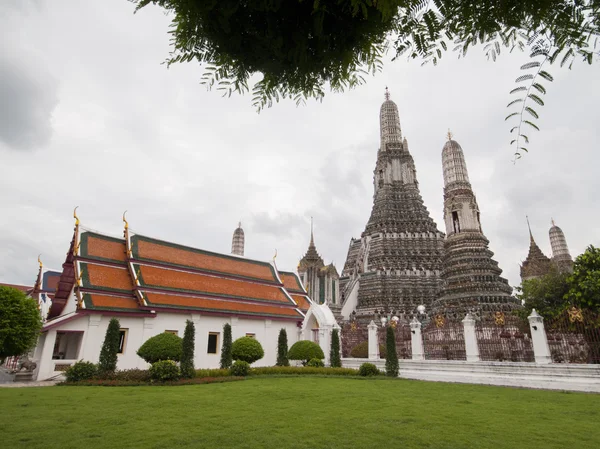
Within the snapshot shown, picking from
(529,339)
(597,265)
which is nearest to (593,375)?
(529,339)

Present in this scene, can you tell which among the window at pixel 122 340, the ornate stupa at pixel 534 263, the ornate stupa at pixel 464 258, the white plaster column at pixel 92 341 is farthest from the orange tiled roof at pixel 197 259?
the ornate stupa at pixel 534 263

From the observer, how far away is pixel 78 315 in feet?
47.9

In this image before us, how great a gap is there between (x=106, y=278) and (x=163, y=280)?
261 cm

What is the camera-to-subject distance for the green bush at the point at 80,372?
496 inches

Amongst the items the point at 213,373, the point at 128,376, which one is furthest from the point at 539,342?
the point at 128,376

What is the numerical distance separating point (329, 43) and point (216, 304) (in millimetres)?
18478

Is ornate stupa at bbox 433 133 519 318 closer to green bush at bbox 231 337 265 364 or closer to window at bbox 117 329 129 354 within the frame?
green bush at bbox 231 337 265 364

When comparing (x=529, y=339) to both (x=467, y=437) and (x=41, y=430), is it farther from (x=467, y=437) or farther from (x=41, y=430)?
(x=41, y=430)

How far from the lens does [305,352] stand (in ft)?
58.4

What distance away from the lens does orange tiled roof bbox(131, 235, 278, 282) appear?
19.4m

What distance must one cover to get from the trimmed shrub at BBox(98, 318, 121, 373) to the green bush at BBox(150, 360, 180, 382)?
1735 mm

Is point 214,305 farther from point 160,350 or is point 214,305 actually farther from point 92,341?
point 92,341

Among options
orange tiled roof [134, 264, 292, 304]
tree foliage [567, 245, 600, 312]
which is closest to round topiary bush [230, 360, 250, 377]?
orange tiled roof [134, 264, 292, 304]

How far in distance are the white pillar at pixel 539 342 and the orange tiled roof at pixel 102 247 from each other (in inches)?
703
